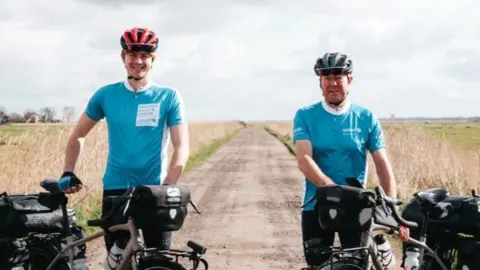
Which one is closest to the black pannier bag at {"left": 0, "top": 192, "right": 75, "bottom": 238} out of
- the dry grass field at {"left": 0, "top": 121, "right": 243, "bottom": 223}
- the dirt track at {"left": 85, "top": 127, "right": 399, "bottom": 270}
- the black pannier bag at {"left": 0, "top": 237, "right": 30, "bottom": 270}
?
the black pannier bag at {"left": 0, "top": 237, "right": 30, "bottom": 270}

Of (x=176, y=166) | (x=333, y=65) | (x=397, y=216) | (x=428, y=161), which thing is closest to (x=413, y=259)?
(x=397, y=216)

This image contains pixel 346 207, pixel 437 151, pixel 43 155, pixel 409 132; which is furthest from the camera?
pixel 409 132

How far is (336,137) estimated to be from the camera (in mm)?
4477

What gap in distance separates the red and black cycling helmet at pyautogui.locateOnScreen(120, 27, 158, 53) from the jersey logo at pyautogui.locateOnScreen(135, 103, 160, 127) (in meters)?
0.36

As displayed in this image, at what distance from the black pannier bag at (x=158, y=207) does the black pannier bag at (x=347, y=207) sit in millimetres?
812

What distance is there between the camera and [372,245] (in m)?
3.95

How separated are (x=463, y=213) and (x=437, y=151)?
11.8m

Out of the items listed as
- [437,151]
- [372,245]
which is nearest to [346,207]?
[372,245]

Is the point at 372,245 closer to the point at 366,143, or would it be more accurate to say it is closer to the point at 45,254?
the point at 366,143

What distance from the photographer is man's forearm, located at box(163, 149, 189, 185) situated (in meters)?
4.34

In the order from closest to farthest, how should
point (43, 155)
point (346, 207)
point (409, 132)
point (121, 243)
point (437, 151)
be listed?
point (346, 207) < point (121, 243) < point (43, 155) < point (437, 151) < point (409, 132)

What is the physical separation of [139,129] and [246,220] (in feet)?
27.1

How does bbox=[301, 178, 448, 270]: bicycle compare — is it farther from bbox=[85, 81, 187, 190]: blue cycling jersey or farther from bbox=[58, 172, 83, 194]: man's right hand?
bbox=[58, 172, 83, 194]: man's right hand

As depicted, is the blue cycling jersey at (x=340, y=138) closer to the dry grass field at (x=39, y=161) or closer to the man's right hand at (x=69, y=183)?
the man's right hand at (x=69, y=183)
